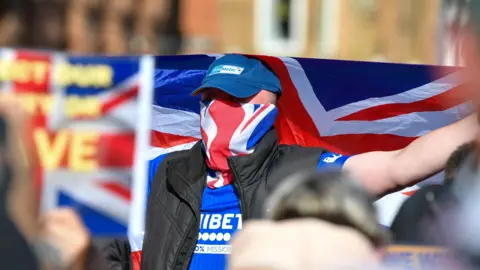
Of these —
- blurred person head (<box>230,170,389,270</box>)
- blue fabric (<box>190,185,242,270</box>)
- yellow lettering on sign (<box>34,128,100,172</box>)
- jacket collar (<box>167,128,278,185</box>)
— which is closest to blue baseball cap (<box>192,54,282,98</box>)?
jacket collar (<box>167,128,278,185</box>)

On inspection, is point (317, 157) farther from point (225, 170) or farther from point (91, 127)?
point (91, 127)

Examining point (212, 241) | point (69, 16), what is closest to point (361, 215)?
point (212, 241)

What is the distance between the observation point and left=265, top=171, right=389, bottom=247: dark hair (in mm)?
2201

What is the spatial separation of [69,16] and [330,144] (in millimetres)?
15746

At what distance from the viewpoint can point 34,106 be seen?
3812mm

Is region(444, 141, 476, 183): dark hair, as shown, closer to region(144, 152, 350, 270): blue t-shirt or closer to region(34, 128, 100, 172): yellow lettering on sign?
region(144, 152, 350, 270): blue t-shirt

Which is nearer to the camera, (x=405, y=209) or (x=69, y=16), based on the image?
(x=405, y=209)

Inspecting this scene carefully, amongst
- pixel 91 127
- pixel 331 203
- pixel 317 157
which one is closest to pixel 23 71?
pixel 91 127

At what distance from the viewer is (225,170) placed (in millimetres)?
3881

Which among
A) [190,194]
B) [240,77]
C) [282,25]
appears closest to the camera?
[190,194]

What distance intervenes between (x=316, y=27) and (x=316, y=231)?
22312mm

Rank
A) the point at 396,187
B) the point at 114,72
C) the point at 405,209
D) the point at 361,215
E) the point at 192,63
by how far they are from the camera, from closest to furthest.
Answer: the point at 361,215 → the point at 405,209 → the point at 396,187 → the point at 114,72 → the point at 192,63

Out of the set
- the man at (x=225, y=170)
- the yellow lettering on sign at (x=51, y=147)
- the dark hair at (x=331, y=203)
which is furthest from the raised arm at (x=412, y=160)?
the yellow lettering on sign at (x=51, y=147)

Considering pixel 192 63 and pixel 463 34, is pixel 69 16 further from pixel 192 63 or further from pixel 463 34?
pixel 463 34
